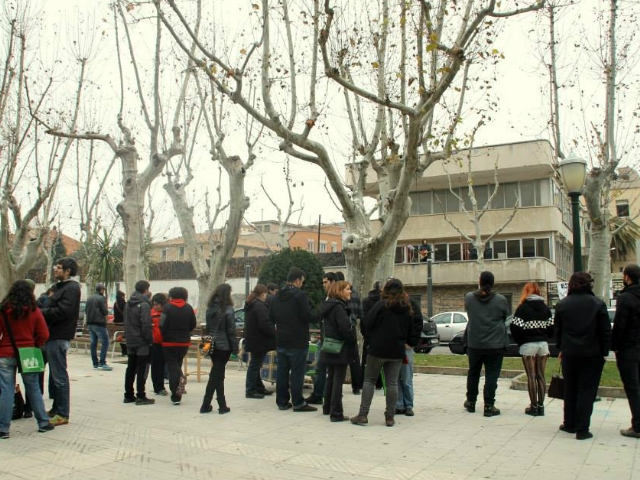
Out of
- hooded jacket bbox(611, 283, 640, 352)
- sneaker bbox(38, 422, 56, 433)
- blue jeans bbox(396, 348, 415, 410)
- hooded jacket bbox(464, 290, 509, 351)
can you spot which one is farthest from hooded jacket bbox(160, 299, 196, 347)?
hooded jacket bbox(611, 283, 640, 352)

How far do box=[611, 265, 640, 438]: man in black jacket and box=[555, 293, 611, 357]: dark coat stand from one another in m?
0.15

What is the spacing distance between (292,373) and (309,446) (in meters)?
2.13

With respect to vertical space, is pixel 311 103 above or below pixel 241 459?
above

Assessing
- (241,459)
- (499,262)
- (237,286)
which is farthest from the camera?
(237,286)

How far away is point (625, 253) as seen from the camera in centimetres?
4444

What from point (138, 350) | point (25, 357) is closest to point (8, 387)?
point (25, 357)

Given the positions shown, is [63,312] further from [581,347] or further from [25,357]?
[581,347]

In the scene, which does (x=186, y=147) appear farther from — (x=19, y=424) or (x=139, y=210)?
(x=19, y=424)

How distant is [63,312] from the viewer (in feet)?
24.7

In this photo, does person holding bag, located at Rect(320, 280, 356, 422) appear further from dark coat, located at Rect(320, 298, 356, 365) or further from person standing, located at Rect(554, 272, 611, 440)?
person standing, located at Rect(554, 272, 611, 440)

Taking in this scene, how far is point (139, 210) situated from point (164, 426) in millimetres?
10235

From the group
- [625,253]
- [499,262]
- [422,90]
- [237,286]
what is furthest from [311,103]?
[625,253]

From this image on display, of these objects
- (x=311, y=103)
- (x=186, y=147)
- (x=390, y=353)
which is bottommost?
(x=390, y=353)

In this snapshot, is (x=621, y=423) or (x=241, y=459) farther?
(x=621, y=423)
